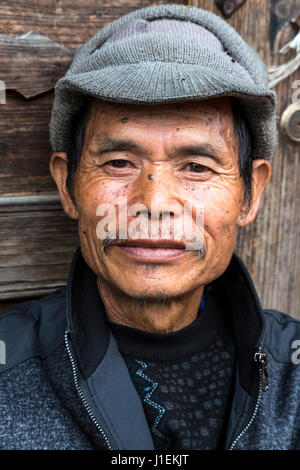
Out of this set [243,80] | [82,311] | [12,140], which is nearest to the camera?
[243,80]

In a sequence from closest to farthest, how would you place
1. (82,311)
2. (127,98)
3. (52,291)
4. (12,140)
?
(127,98) < (82,311) < (12,140) < (52,291)

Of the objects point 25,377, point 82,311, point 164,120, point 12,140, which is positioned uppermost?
point 164,120

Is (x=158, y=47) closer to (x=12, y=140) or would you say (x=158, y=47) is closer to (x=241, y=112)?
(x=241, y=112)

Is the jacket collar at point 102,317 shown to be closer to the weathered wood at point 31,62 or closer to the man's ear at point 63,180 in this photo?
the man's ear at point 63,180

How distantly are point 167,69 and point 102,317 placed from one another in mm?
Answer: 782

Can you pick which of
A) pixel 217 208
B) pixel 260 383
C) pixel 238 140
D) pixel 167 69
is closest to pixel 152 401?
pixel 260 383

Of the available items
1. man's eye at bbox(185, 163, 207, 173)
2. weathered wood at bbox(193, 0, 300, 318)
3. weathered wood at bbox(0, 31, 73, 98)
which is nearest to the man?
man's eye at bbox(185, 163, 207, 173)

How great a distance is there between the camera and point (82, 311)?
1458mm

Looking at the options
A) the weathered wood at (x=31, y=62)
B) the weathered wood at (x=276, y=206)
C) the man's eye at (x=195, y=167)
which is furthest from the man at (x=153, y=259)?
the weathered wood at (x=276, y=206)

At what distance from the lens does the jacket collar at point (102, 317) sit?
136 centimetres

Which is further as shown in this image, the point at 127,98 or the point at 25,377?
the point at 25,377

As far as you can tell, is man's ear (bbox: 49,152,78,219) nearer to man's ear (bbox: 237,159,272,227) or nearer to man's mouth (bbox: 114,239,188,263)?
man's mouth (bbox: 114,239,188,263)

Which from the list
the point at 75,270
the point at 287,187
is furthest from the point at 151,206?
the point at 287,187

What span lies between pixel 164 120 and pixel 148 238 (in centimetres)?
34
